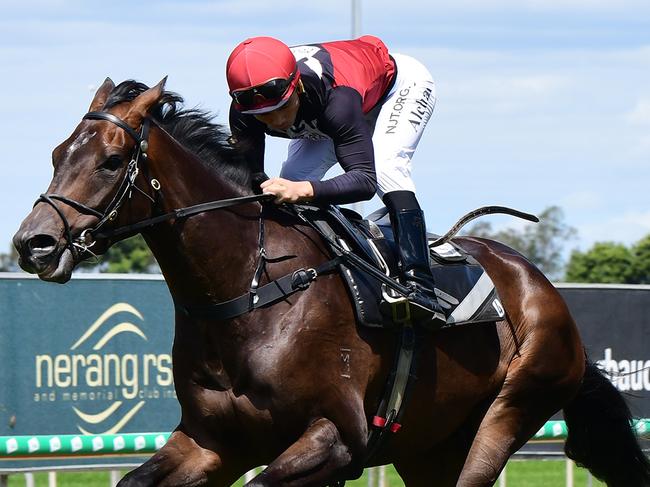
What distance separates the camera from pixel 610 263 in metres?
35.6

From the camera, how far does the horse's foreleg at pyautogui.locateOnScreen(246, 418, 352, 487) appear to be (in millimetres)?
4191

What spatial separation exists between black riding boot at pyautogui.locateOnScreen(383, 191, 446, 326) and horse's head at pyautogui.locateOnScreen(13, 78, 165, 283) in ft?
3.48

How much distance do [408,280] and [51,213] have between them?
1.47 m

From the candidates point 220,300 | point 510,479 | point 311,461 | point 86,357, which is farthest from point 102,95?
point 510,479

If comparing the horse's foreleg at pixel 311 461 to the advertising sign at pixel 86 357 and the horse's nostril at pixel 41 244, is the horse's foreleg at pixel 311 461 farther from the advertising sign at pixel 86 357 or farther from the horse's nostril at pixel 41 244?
the advertising sign at pixel 86 357

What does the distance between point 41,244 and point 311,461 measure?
1.22 meters

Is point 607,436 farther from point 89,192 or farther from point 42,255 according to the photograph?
point 42,255

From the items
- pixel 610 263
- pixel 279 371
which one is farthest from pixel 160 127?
pixel 610 263

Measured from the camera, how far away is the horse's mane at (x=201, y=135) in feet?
14.6

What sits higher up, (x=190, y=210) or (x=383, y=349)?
(x=190, y=210)

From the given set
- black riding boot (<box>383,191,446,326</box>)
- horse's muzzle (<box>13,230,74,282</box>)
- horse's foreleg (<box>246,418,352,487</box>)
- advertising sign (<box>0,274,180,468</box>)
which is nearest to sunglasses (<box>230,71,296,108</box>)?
black riding boot (<box>383,191,446,326</box>)

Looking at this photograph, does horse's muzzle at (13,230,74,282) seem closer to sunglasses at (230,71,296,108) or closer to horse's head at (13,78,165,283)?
horse's head at (13,78,165,283)

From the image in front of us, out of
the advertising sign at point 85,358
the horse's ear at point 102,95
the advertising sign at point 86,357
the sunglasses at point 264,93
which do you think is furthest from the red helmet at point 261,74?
the advertising sign at point 86,357

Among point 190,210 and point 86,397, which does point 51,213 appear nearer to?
point 190,210
